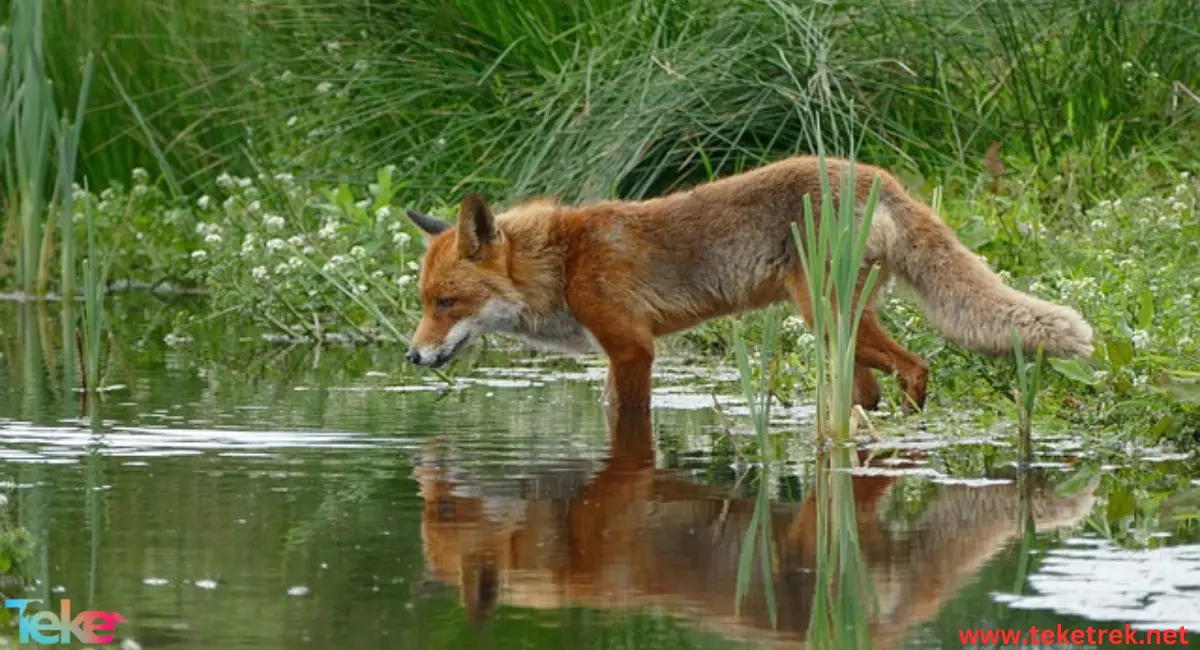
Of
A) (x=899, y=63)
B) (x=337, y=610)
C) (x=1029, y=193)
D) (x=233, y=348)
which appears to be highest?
(x=899, y=63)

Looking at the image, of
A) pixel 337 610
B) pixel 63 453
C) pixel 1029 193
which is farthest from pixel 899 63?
pixel 337 610

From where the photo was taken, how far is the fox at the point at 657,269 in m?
8.52

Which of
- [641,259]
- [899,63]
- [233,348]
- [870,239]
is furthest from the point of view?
[899,63]

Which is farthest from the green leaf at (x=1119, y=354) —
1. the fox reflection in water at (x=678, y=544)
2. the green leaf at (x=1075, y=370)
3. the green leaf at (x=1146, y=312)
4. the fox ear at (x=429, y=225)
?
the fox ear at (x=429, y=225)

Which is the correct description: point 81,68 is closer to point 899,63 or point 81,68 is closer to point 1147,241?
point 899,63

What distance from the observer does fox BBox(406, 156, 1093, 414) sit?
852cm

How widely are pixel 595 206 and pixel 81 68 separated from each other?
23.2 feet

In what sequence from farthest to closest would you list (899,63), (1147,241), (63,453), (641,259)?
(899,63) < (1147,241) < (641,259) < (63,453)

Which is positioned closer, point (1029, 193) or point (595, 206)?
point (595, 206)

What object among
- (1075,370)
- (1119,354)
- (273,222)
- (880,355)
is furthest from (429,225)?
(1119,354)

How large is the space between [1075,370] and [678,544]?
2.34m

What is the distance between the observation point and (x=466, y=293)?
9.09 meters

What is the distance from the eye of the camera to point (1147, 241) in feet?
33.0

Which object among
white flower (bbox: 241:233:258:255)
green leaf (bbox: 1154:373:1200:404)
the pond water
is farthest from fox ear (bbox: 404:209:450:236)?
green leaf (bbox: 1154:373:1200:404)
